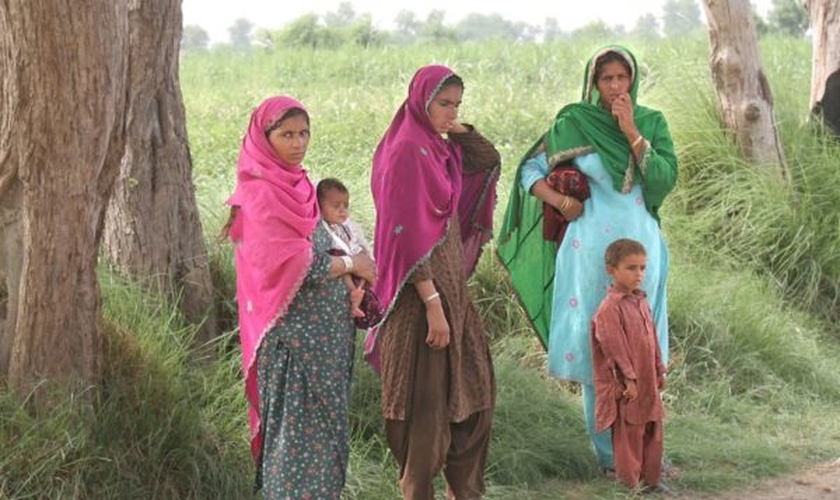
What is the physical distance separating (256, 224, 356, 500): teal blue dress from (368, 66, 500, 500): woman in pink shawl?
330mm

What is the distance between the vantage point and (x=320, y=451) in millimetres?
4344

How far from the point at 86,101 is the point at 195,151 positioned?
6.35 metres

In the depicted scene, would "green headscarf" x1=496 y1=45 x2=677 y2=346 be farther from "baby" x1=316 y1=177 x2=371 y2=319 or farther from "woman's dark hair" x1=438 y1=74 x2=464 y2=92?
"baby" x1=316 y1=177 x2=371 y2=319

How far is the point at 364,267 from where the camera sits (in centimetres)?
445

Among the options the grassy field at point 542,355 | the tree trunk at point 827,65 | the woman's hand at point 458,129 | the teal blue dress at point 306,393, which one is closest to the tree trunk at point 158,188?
the grassy field at point 542,355

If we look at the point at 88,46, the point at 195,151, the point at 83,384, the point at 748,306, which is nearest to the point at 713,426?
the point at 748,306

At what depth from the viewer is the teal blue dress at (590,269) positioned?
5.39 metres

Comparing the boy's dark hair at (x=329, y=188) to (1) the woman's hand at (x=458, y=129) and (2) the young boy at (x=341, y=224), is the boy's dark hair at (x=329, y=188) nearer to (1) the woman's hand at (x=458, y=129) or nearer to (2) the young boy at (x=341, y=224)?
(2) the young boy at (x=341, y=224)

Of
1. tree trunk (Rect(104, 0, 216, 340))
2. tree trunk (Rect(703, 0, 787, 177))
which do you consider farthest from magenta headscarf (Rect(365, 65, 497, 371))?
tree trunk (Rect(703, 0, 787, 177))

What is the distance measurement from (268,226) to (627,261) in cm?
160

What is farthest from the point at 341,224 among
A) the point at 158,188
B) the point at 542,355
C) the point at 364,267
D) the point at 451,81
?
the point at 542,355

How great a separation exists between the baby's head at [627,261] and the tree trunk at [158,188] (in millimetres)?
1695

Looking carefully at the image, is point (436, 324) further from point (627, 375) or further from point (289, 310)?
point (627, 375)

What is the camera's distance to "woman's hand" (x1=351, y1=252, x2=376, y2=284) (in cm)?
443
